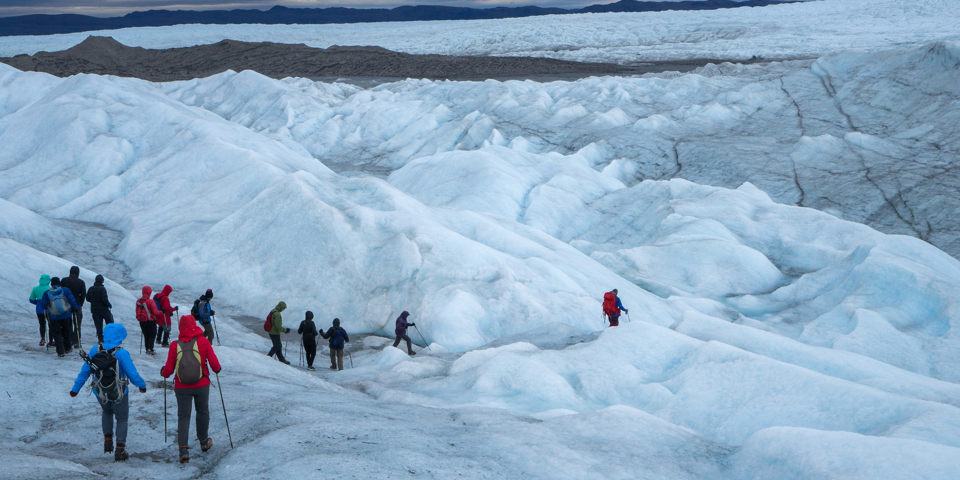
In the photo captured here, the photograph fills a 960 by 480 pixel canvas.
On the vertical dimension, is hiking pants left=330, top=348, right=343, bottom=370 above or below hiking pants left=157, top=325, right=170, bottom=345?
below

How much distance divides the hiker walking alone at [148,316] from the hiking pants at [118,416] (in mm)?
4079

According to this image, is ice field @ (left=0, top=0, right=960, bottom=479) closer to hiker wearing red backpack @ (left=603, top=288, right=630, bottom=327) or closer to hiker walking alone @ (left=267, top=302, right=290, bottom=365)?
hiker walking alone @ (left=267, top=302, right=290, bottom=365)

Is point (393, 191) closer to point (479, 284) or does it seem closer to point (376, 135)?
point (479, 284)

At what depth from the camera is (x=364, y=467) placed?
559 cm

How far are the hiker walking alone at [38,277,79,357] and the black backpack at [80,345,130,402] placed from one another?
12.4ft

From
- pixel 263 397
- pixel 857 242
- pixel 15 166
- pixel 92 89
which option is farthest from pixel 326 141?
pixel 263 397

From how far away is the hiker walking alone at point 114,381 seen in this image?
590 cm

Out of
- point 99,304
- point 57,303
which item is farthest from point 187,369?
point 99,304

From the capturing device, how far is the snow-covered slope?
3177 inches

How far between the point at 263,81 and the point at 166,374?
51653 millimetres

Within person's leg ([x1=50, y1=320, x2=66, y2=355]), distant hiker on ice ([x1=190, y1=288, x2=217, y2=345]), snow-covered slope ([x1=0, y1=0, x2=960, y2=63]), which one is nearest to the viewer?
person's leg ([x1=50, y1=320, x2=66, y2=355])

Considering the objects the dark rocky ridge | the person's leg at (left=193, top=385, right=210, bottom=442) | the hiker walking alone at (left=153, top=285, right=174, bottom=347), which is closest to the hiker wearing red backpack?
the hiker walking alone at (left=153, top=285, right=174, bottom=347)

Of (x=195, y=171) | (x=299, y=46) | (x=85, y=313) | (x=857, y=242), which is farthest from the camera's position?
(x=299, y=46)

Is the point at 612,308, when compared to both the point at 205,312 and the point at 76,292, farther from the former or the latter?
the point at 76,292
